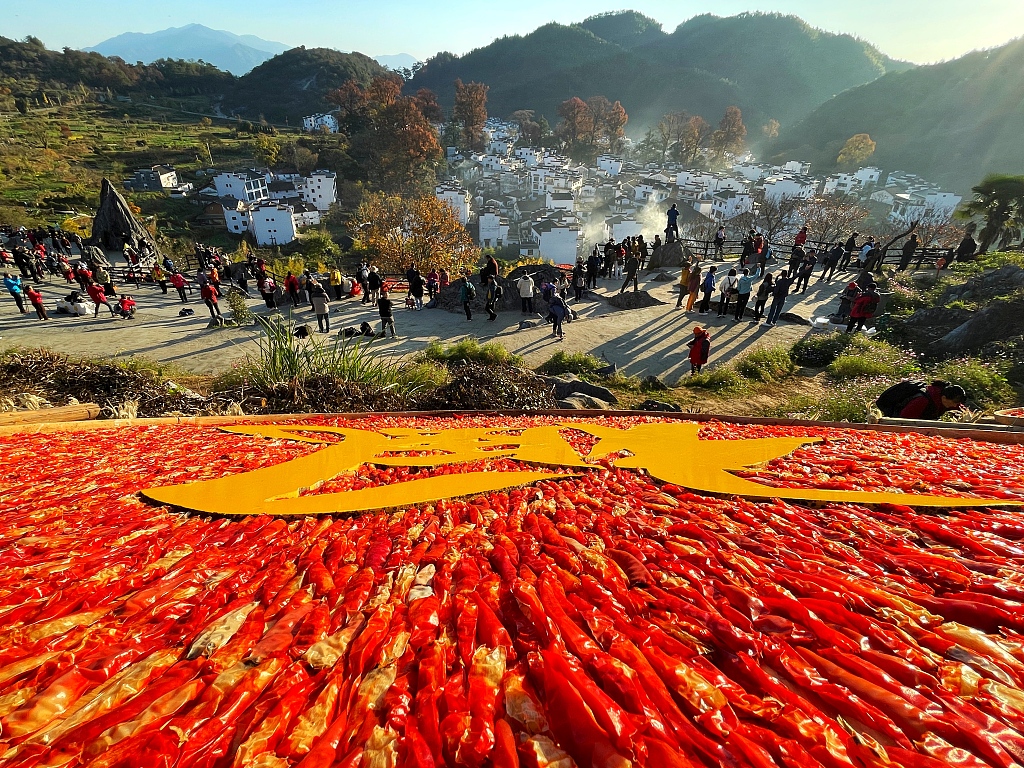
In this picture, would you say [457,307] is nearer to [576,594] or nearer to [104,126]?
[576,594]

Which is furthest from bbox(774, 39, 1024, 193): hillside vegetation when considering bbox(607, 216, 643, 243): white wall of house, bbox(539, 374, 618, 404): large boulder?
bbox(539, 374, 618, 404): large boulder

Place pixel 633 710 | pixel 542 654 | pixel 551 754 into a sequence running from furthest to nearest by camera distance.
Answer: pixel 542 654 < pixel 633 710 < pixel 551 754

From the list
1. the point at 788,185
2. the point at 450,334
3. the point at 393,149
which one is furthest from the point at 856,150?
the point at 450,334

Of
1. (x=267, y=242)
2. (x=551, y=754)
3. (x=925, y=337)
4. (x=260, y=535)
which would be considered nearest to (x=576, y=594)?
(x=551, y=754)

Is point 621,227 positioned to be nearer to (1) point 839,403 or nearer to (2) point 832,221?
(2) point 832,221

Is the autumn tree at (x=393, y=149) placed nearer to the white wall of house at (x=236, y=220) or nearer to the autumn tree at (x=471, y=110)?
the autumn tree at (x=471, y=110)

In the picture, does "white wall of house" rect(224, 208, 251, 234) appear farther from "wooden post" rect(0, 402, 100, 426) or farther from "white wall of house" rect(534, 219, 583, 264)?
"wooden post" rect(0, 402, 100, 426)

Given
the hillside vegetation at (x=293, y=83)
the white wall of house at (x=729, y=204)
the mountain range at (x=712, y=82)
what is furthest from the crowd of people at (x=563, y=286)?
the hillside vegetation at (x=293, y=83)
